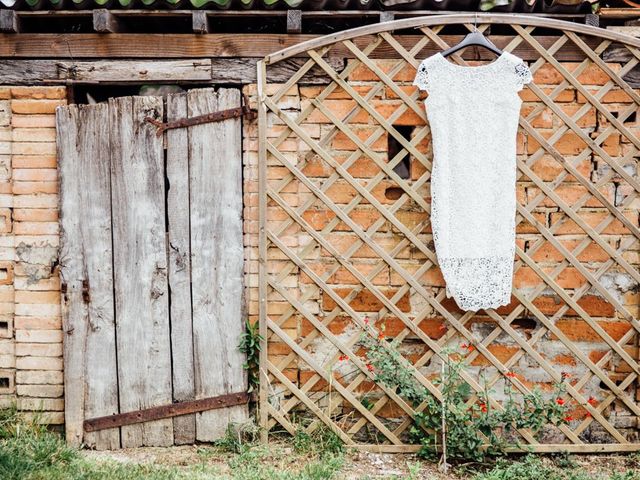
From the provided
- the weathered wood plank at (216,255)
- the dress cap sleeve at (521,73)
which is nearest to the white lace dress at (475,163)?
the dress cap sleeve at (521,73)

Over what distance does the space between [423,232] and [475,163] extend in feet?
1.54

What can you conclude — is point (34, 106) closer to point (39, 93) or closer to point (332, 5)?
point (39, 93)

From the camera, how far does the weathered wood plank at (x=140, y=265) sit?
133 inches

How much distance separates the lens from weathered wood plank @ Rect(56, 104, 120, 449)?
133 inches

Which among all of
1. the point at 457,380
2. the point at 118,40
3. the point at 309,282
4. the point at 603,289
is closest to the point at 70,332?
the point at 309,282

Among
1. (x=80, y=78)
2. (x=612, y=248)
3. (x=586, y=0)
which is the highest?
(x=586, y=0)

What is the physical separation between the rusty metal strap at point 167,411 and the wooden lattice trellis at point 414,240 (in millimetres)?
183

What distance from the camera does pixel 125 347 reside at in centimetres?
346

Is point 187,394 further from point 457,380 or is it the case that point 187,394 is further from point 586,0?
point 586,0

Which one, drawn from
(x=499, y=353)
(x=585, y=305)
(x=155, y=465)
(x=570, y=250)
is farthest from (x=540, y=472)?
(x=155, y=465)

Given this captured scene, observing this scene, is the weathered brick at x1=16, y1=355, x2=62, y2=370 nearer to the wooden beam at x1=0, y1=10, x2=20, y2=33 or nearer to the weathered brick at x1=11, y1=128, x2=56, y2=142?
the weathered brick at x1=11, y1=128, x2=56, y2=142

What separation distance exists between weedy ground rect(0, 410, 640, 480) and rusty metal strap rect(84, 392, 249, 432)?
0.15 m

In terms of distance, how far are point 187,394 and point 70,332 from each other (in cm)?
72

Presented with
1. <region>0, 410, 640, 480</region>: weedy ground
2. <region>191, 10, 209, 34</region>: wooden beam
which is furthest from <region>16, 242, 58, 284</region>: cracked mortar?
<region>191, 10, 209, 34</region>: wooden beam
